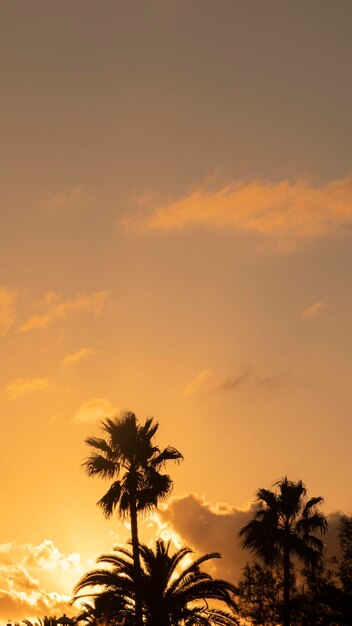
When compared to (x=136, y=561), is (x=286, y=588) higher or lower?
higher

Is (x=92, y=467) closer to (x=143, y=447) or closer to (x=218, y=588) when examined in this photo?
(x=143, y=447)

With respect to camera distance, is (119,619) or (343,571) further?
(343,571)

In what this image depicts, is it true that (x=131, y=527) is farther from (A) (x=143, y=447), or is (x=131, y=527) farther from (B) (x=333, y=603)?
(B) (x=333, y=603)

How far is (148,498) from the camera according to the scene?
4244cm

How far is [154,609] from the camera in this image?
1608 inches

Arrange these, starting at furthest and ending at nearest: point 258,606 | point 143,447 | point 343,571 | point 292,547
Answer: point 258,606, point 343,571, point 292,547, point 143,447

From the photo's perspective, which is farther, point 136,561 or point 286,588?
point 286,588

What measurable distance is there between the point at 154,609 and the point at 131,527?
406 centimetres

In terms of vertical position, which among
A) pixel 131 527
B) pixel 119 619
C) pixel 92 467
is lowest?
pixel 119 619

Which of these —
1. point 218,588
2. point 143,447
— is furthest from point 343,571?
point 143,447

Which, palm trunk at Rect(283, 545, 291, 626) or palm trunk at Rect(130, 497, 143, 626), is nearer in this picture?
palm trunk at Rect(130, 497, 143, 626)

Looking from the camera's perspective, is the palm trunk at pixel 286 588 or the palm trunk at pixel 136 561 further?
the palm trunk at pixel 286 588

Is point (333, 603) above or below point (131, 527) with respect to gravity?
below

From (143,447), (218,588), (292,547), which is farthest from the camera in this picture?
(292,547)
